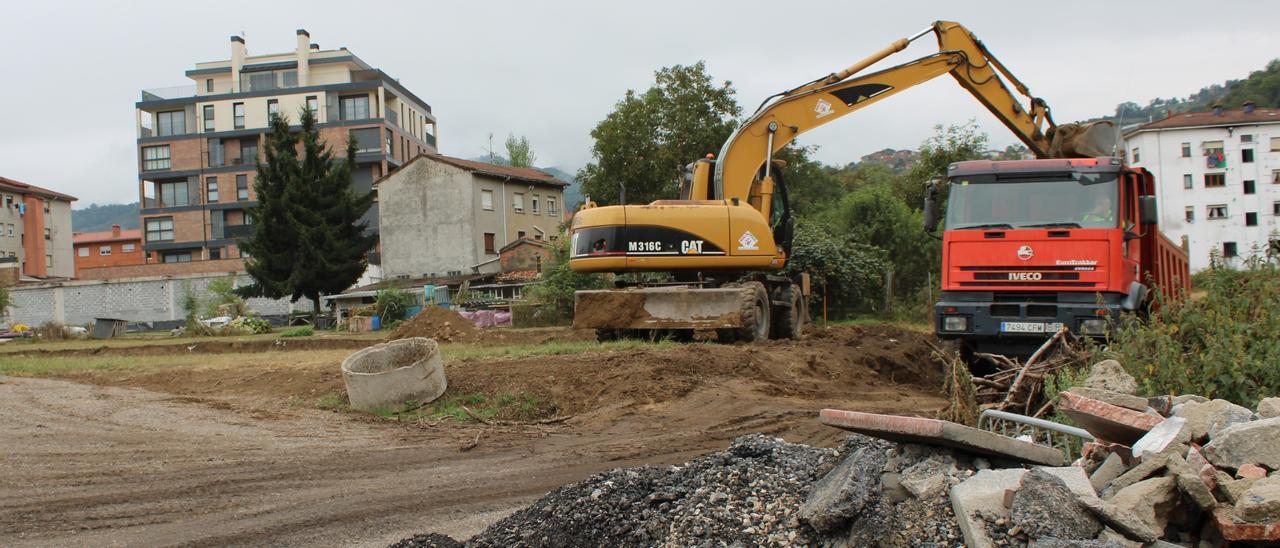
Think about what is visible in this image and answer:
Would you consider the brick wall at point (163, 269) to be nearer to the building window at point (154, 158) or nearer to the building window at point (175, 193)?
the building window at point (175, 193)

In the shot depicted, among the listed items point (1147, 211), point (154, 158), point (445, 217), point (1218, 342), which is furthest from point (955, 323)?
point (154, 158)

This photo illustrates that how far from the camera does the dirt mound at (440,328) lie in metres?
20.7

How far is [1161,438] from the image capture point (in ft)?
14.2

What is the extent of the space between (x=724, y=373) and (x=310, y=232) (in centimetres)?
3153

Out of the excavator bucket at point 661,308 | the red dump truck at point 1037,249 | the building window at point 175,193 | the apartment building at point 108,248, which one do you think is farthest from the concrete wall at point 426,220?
the apartment building at point 108,248

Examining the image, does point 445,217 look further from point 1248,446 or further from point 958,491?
point 1248,446

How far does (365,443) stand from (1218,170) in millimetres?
70312

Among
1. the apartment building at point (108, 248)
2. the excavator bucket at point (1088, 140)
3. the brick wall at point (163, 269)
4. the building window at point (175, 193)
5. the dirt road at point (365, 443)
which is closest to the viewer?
the dirt road at point (365, 443)

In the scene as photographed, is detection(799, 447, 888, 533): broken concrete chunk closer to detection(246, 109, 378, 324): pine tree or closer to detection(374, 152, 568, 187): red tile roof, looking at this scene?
detection(246, 109, 378, 324): pine tree

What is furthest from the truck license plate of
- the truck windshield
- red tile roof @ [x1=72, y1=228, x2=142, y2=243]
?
red tile roof @ [x1=72, y1=228, x2=142, y2=243]

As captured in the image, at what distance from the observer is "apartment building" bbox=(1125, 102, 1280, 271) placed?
6575 cm

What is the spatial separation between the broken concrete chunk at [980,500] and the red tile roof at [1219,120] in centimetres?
6982

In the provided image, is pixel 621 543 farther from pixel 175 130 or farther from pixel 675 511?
pixel 175 130

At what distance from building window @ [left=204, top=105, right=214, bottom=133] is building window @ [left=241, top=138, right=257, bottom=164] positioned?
2.69 metres
